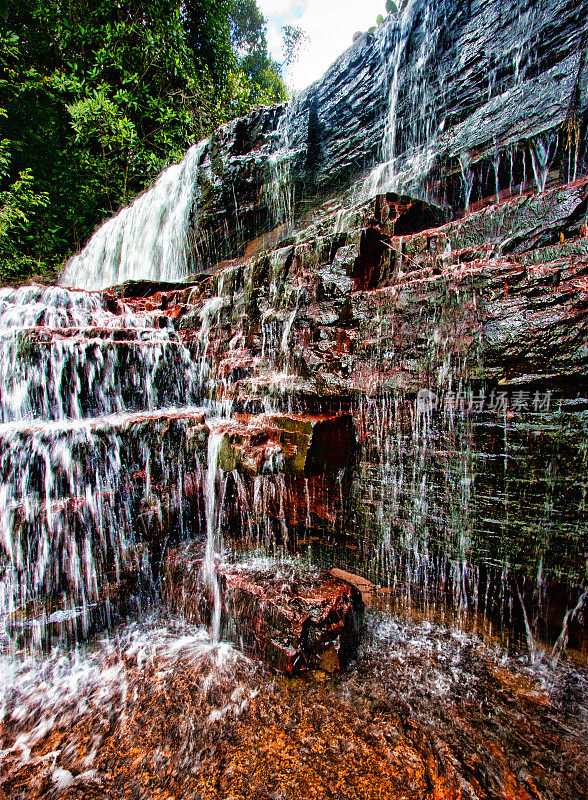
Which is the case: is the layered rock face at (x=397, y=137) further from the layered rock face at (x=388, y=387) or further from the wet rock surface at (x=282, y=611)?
the wet rock surface at (x=282, y=611)

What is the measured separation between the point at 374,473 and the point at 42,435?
11.5 feet

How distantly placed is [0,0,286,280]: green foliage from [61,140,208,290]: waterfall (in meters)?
1.94

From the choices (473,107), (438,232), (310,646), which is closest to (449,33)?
(473,107)

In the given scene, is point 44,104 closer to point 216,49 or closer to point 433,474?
→ point 216,49

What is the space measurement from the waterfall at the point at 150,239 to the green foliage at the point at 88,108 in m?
1.94

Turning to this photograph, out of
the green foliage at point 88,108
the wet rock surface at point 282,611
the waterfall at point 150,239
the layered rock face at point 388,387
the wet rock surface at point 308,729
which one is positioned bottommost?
the wet rock surface at point 308,729

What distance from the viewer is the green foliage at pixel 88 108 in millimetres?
10906

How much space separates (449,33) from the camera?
248 inches

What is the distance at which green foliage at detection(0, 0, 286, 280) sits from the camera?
10906 millimetres

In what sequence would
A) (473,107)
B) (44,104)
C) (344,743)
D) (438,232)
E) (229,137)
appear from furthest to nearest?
1. (44,104)
2. (229,137)
3. (473,107)
4. (438,232)
5. (344,743)

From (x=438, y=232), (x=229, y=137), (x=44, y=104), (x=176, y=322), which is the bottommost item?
(x=176, y=322)

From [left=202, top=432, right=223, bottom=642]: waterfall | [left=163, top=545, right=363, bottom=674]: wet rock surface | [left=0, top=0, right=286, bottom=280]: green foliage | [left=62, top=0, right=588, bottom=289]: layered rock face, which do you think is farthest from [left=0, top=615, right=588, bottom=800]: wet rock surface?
[left=0, top=0, right=286, bottom=280]: green foliage

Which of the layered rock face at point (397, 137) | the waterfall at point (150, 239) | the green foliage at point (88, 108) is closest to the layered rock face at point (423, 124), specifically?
the layered rock face at point (397, 137)

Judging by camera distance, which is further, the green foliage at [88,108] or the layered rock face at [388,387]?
the green foliage at [88,108]
